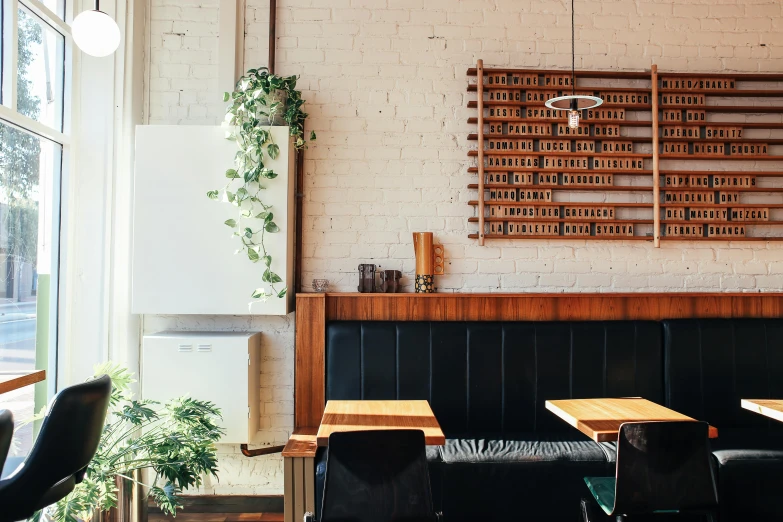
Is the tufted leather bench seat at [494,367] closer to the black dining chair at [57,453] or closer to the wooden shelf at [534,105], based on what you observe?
the wooden shelf at [534,105]

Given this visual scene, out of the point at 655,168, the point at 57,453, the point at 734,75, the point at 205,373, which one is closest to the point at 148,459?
the point at 205,373

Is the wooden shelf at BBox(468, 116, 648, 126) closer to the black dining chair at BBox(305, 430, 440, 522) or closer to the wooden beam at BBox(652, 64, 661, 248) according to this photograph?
the wooden beam at BBox(652, 64, 661, 248)

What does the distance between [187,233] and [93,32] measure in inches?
42.9

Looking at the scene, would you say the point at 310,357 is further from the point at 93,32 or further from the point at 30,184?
the point at 93,32

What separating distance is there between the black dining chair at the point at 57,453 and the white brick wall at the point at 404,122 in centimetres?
172

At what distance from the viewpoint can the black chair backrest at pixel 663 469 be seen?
6.97 feet

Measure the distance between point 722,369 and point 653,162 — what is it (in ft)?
4.27

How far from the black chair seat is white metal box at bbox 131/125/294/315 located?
3.95 feet

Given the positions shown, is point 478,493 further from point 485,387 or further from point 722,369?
point 722,369

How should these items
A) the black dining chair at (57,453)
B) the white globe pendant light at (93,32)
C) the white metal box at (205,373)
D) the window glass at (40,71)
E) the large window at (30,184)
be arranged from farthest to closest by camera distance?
the white metal box at (205,373) < the window glass at (40,71) < the large window at (30,184) < the white globe pendant light at (93,32) < the black dining chair at (57,453)

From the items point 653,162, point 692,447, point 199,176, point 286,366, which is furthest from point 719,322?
point 199,176

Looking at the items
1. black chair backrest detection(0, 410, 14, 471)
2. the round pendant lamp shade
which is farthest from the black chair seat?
the round pendant lamp shade

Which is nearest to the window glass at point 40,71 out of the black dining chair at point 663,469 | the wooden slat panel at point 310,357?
the wooden slat panel at point 310,357

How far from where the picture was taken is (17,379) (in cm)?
160
